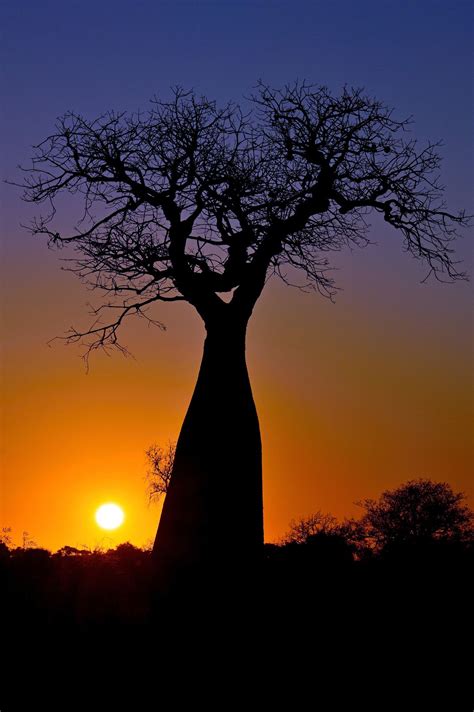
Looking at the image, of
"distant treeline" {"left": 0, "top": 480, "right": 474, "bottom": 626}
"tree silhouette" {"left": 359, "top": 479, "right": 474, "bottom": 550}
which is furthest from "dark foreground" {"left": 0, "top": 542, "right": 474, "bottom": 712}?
"tree silhouette" {"left": 359, "top": 479, "right": 474, "bottom": 550}

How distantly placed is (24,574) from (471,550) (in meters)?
5.76

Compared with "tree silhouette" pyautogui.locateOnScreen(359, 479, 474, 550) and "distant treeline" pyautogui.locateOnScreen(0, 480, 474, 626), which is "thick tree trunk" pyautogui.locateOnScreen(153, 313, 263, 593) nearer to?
"distant treeline" pyautogui.locateOnScreen(0, 480, 474, 626)

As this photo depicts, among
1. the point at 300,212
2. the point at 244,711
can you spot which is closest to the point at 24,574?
the point at 244,711

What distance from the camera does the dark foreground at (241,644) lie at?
7102 mm

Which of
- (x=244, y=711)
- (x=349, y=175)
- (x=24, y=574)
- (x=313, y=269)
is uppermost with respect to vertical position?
(x=349, y=175)

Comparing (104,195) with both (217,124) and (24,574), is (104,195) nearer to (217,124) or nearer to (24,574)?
(217,124)

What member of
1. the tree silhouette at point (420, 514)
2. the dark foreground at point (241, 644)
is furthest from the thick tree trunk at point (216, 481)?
the tree silhouette at point (420, 514)

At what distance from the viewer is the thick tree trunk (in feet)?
26.1

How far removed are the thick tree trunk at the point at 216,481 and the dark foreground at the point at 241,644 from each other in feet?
0.74

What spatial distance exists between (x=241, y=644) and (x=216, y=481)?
4.77 ft

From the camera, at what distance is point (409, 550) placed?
11.9m

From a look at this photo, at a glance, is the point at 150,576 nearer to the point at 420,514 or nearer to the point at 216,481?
the point at 216,481

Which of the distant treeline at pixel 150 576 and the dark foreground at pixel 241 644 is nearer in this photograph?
the dark foreground at pixel 241 644

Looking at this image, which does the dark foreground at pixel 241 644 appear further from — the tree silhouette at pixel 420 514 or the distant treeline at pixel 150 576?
the tree silhouette at pixel 420 514
